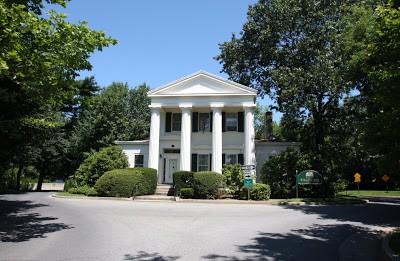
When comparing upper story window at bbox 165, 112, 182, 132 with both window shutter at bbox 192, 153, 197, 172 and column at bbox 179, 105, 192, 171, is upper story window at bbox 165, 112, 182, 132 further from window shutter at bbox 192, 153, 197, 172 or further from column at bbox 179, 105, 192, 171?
window shutter at bbox 192, 153, 197, 172

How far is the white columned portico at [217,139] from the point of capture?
25859mm

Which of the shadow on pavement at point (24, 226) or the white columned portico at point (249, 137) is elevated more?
the white columned portico at point (249, 137)

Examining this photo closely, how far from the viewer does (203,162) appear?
2773cm

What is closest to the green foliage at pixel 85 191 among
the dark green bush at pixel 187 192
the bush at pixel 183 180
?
the bush at pixel 183 180

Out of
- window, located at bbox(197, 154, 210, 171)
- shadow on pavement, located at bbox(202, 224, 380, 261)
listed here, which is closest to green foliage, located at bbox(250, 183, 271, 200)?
window, located at bbox(197, 154, 210, 171)

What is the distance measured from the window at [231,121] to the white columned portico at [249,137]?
1.75m

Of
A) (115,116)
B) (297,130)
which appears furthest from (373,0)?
(115,116)

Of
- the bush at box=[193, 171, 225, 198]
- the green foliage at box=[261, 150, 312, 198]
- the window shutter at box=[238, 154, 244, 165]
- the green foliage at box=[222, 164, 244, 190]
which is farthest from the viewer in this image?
the window shutter at box=[238, 154, 244, 165]

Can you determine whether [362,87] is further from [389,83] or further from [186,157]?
[186,157]

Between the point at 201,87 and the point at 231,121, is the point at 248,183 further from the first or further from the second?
the point at 201,87

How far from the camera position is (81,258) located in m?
6.52

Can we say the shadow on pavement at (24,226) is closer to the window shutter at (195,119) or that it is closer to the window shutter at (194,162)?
the window shutter at (194,162)

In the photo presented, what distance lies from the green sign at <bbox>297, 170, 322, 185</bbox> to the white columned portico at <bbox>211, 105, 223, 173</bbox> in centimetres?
684

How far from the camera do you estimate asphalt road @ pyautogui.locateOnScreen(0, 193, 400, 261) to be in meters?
7.03
